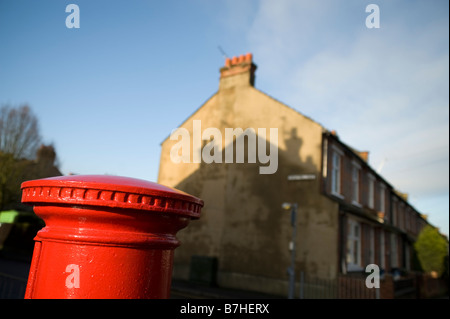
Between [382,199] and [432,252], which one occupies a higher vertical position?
[382,199]

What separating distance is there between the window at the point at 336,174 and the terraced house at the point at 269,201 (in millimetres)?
53

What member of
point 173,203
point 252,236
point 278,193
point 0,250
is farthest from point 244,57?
point 0,250

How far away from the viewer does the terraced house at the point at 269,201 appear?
1491 centimetres

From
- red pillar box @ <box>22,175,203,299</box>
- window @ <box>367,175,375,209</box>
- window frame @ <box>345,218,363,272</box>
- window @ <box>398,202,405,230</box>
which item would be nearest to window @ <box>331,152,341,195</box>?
window frame @ <box>345,218,363,272</box>

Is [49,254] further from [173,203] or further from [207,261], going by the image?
[207,261]

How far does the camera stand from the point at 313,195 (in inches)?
603

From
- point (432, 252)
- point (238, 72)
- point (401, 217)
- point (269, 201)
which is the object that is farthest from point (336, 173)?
point (401, 217)

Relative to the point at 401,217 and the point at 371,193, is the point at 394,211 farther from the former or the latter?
the point at 371,193

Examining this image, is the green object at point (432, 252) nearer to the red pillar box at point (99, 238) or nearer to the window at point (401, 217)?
the window at point (401, 217)

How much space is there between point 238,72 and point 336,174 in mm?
7956

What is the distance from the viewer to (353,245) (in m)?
17.2

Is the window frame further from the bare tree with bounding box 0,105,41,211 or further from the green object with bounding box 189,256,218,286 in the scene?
the bare tree with bounding box 0,105,41,211

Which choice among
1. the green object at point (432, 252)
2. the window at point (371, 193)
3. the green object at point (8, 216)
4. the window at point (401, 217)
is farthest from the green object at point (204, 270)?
the window at point (401, 217)
